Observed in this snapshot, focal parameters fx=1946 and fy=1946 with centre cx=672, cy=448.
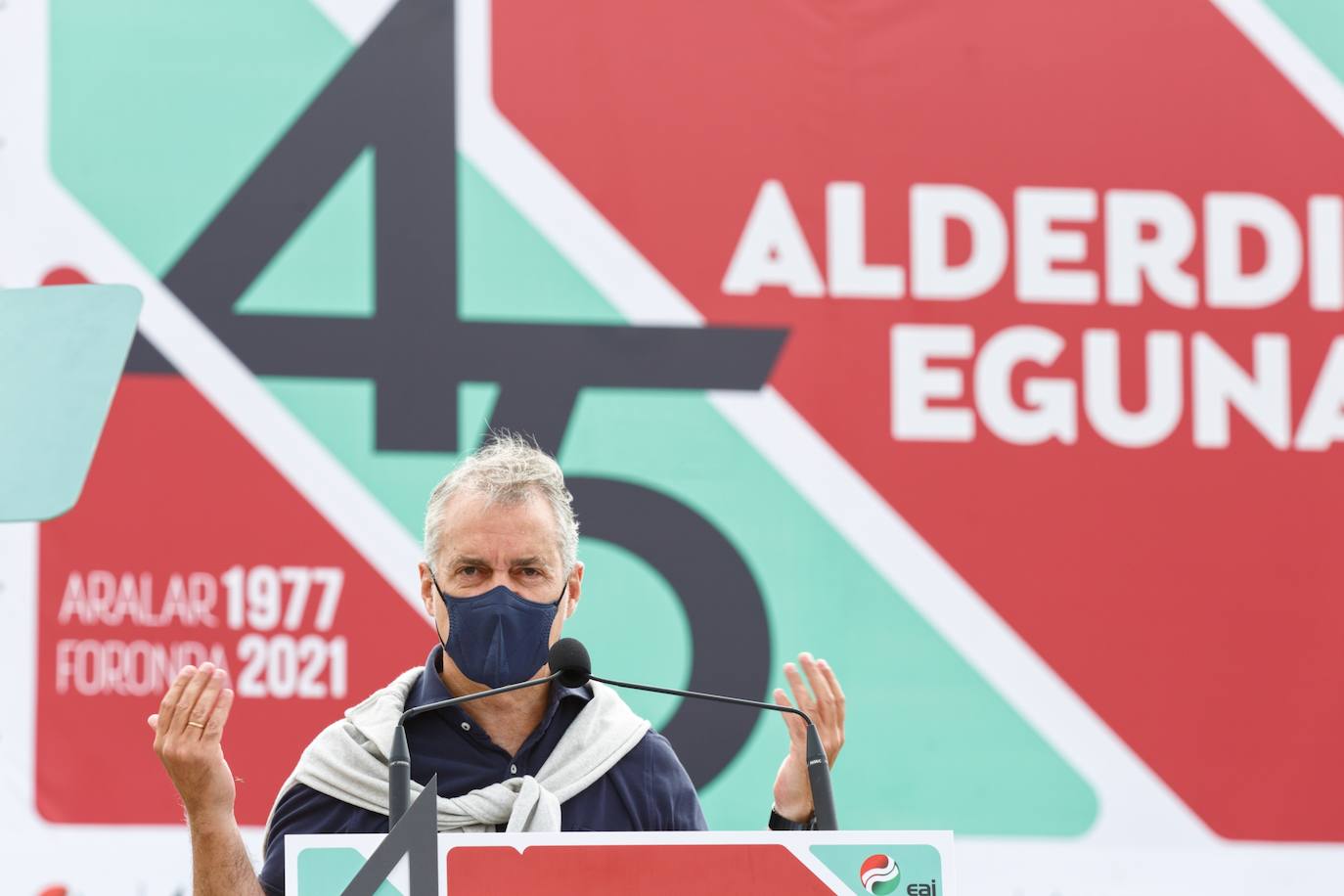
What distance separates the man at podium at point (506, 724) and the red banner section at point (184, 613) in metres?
1.34

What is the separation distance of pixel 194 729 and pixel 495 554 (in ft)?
1.29

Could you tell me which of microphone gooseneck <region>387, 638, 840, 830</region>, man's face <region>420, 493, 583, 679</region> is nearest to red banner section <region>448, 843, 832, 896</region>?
microphone gooseneck <region>387, 638, 840, 830</region>

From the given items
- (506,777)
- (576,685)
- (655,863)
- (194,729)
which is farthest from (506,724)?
(655,863)

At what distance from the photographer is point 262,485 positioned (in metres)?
3.58

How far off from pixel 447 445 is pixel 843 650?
0.85 meters

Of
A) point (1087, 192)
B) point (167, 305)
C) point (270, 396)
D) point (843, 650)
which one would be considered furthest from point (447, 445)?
point (1087, 192)

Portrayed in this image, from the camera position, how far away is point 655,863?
5.42ft

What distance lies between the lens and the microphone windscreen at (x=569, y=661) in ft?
6.25

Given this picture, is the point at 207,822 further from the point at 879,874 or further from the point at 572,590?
the point at 879,874

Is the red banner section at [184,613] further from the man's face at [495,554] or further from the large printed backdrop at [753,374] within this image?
the man's face at [495,554]

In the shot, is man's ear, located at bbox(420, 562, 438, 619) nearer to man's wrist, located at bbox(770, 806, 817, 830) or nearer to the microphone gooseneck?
the microphone gooseneck

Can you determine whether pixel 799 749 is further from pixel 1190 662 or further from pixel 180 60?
pixel 180 60

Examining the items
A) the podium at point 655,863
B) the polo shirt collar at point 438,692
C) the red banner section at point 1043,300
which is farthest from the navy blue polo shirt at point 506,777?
the red banner section at point 1043,300

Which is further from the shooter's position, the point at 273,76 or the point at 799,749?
the point at 273,76
